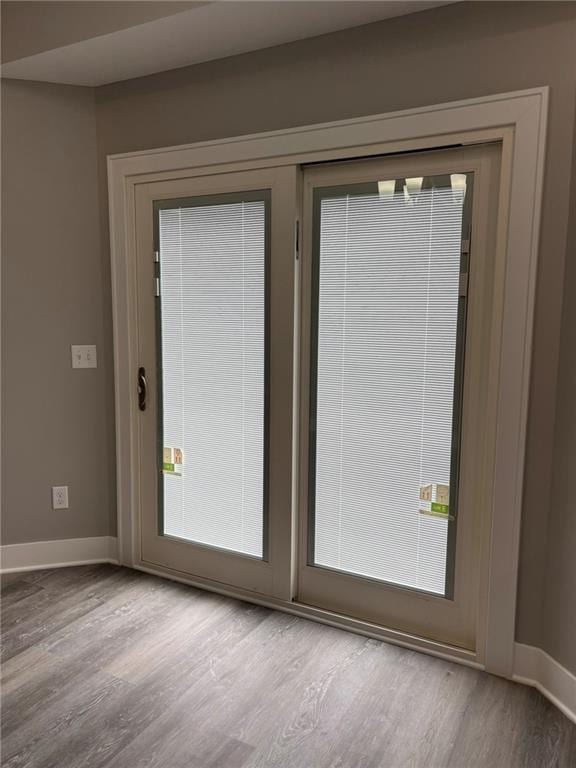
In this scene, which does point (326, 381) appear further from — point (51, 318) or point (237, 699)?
point (51, 318)

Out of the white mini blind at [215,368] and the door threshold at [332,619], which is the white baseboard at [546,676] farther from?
the white mini blind at [215,368]

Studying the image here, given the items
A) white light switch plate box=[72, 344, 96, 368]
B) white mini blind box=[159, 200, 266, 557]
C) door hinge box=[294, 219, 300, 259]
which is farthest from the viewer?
white light switch plate box=[72, 344, 96, 368]

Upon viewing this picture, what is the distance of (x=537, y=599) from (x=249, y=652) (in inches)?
44.0

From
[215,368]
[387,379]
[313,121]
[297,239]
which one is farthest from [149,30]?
[387,379]

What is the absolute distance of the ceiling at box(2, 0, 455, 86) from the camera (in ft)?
6.10

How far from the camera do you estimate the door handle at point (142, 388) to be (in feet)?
8.75

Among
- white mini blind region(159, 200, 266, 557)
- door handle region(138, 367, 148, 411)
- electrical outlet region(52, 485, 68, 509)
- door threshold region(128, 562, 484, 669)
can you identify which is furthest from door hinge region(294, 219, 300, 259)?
electrical outlet region(52, 485, 68, 509)

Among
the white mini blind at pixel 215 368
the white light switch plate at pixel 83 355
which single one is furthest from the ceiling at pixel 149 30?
the white light switch plate at pixel 83 355

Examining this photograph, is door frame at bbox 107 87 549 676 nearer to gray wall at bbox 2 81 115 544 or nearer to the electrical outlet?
gray wall at bbox 2 81 115 544

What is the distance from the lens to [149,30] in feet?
6.54

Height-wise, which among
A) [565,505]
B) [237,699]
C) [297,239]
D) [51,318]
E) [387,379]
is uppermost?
[297,239]

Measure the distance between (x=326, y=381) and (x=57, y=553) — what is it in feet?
5.71

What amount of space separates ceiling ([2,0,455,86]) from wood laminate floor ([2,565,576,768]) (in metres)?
2.39

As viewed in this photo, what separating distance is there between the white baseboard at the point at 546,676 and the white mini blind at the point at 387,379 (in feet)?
1.21
